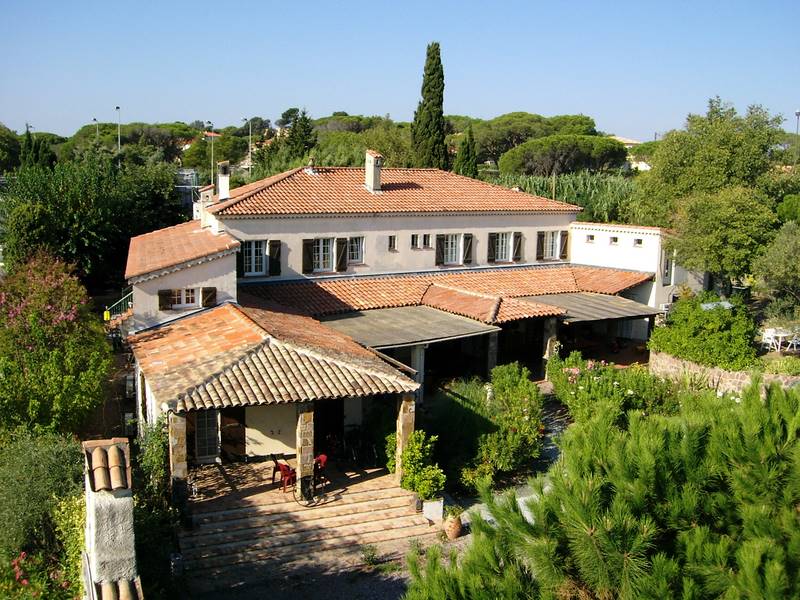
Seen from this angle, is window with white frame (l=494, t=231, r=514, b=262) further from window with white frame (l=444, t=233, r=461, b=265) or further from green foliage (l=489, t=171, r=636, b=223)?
green foliage (l=489, t=171, r=636, b=223)

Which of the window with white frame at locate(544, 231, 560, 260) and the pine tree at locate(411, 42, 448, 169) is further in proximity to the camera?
the pine tree at locate(411, 42, 448, 169)

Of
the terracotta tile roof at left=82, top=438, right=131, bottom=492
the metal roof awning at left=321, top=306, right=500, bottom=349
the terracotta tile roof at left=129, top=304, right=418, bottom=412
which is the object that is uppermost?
the terracotta tile roof at left=82, top=438, right=131, bottom=492

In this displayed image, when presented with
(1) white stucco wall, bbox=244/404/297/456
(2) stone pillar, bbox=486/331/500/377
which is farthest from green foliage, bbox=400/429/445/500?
(2) stone pillar, bbox=486/331/500/377

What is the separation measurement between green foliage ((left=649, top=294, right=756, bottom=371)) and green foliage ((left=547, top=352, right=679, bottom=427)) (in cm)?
546

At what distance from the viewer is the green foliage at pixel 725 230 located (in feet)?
106

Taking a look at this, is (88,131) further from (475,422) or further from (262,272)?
(475,422)

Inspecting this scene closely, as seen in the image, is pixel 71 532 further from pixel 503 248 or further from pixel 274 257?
pixel 503 248

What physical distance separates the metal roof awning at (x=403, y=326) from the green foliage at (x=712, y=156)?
45.0 feet

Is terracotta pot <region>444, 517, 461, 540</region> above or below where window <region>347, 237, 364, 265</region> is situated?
below

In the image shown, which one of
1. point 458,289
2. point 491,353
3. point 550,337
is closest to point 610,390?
point 491,353

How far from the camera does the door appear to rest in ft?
68.4

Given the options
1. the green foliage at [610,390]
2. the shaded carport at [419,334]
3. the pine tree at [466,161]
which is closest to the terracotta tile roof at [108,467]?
the shaded carport at [419,334]

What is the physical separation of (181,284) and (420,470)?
9.61 meters

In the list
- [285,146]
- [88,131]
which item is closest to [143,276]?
[285,146]
